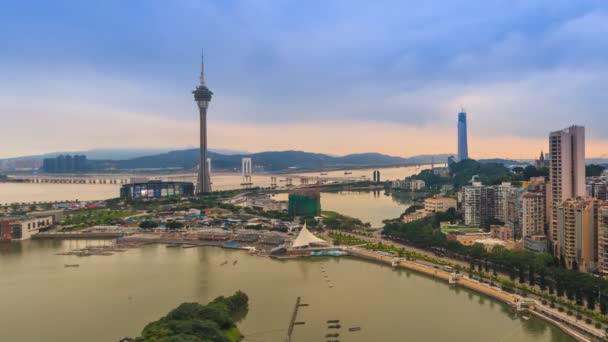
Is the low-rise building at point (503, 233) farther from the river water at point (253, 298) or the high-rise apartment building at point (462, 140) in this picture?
the high-rise apartment building at point (462, 140)

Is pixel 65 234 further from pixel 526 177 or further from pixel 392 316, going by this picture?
pixel 526 177

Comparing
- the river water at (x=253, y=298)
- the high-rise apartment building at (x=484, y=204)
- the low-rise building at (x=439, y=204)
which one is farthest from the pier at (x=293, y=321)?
the low-rise building at (x=439, y=204)

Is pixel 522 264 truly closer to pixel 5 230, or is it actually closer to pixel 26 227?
pixel 26 227

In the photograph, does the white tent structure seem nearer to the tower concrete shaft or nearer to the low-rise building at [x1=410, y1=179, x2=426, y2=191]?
the tower concrete shaft

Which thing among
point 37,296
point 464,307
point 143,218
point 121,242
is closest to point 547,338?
point 464,307

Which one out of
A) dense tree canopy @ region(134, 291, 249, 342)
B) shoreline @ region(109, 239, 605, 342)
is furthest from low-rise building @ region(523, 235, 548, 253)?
dense tree canopy @ region(134, 291, 249, 342)

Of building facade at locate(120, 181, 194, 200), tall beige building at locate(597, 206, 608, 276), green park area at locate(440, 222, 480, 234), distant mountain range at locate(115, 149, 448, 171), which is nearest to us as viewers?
tall beige building at locate(597, 206, 608, 276)
